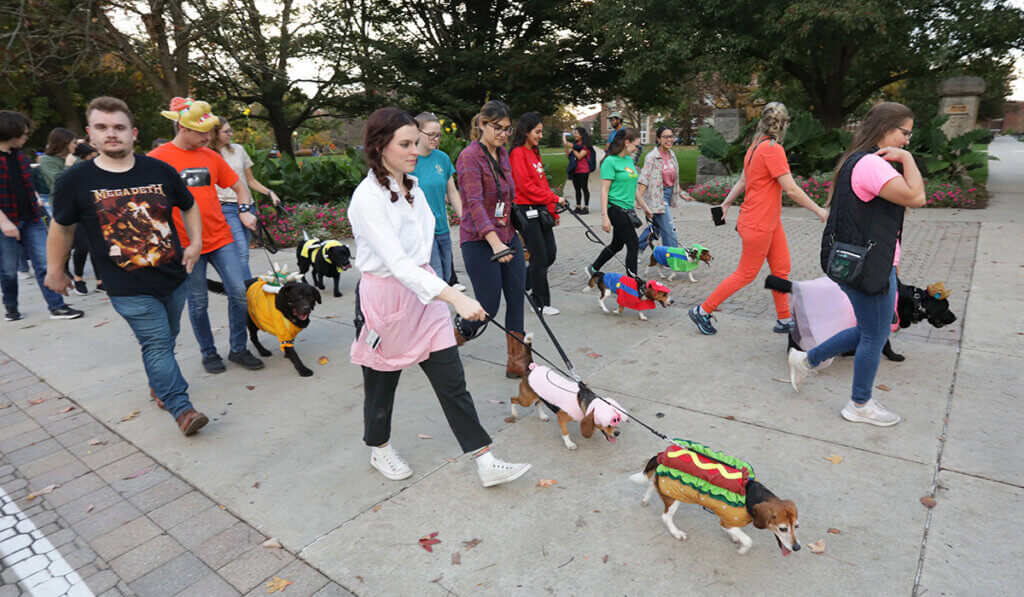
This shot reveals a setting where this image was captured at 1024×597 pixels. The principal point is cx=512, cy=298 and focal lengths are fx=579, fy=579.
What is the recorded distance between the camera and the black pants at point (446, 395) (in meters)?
2.88

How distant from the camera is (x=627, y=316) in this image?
19.2ft

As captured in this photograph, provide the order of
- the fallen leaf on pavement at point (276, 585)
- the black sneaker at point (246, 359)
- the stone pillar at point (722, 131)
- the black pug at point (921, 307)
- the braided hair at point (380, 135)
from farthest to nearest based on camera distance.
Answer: the stone pillar at point (722, 131)
the black sneaker at point (246, 359)
the black pug at point (921, 307)
the braided hair at point (380, 135)
the fallen leaf on pavement at point (276, 585)

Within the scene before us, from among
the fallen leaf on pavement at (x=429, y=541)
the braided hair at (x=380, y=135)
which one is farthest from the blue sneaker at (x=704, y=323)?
the braided hair at (x=380, y=135)

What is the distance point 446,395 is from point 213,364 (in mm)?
2851

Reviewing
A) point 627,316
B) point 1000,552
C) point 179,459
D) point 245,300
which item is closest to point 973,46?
point 627,316

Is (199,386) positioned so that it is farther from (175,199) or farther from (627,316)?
(627,316)

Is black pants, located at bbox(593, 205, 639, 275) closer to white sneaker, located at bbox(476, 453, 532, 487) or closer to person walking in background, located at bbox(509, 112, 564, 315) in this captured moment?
person walking in background, located at bbox(509, 112, 564, 315)

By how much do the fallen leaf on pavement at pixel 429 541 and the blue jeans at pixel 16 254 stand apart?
5.85 metres

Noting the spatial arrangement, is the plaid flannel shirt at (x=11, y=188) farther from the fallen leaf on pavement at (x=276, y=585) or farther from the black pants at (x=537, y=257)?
the fallen leaf on pavement at (x=276, y=585)

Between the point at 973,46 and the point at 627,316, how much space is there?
1351 centimetres

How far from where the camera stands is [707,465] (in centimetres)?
249

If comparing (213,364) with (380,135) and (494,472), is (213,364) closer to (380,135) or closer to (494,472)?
(494,472)

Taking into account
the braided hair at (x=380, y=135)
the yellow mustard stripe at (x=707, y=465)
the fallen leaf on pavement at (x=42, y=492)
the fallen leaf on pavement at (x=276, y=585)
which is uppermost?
the braided hair at (x=380, y=135)

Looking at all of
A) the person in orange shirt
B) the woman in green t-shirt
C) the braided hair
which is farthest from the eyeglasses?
the woman in green t-shirt
